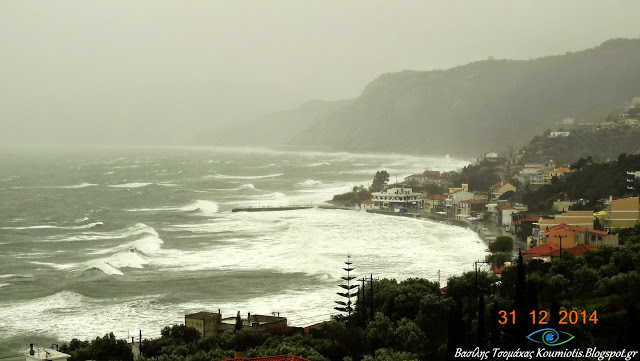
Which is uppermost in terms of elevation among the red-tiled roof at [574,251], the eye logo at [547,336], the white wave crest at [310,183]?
the eye logo at [547,336]

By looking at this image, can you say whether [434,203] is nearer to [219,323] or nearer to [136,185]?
[219,323]

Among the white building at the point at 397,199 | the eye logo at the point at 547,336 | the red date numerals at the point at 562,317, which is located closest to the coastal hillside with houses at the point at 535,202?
the white building at the point at 397,199

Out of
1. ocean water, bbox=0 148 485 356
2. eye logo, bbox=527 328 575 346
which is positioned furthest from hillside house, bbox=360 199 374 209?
eye logo, bbox=527 328 575 346

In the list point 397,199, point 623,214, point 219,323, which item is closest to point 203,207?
point 397,199

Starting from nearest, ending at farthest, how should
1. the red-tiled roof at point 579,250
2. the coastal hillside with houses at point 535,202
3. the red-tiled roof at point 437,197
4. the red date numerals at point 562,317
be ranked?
the red date numerals at point 562,317 < the red-tiled roof at point 579,250 < the coastal hillside with houses at point 535,202 < the red-tiled roof at point 437,197

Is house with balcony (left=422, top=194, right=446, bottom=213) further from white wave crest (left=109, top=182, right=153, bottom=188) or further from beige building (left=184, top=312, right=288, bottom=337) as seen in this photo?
white wave crest (left=109, top=182, right=153, bottom=188)

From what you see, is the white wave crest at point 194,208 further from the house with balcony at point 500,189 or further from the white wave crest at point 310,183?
the white wave crest at point 310,183

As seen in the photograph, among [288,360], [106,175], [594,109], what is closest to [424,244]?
[288,360]

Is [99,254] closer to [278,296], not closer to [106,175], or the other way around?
[278,296]
